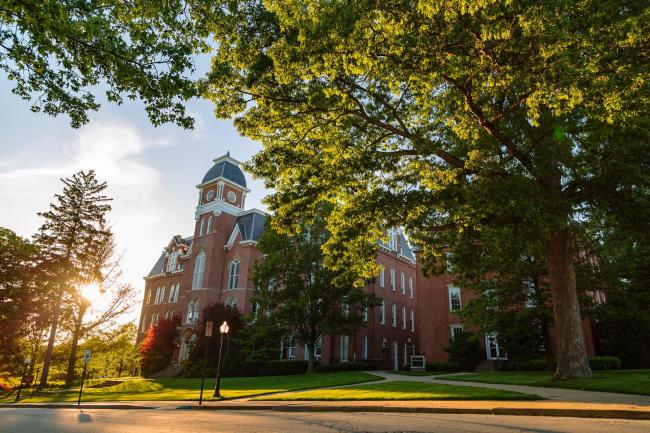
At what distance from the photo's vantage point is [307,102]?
13.7 meters

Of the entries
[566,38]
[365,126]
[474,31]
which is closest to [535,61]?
[566,38]

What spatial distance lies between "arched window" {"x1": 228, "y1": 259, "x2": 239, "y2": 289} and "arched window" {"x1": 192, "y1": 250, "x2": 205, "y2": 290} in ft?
10.6

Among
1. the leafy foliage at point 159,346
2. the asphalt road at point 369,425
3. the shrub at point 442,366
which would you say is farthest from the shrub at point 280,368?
the asphalt road at point 369,425

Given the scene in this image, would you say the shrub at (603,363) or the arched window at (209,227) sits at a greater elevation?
the arched window at (209,227)

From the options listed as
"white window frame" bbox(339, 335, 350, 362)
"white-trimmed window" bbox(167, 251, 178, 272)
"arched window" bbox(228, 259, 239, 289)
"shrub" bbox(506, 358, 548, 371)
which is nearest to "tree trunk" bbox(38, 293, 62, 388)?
"arched window" bbox(228, 259, 239, 289)

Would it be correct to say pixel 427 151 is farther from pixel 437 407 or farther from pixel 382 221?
pixel 437 407

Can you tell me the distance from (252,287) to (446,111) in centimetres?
2933

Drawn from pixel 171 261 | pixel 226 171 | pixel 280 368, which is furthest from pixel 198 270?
pixel 280 368

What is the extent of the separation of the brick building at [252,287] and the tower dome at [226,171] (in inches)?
4.6

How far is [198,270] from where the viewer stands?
43844 millimetres

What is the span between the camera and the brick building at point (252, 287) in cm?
3506

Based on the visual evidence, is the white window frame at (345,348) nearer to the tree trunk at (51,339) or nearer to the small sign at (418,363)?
the small sign at (418,363)

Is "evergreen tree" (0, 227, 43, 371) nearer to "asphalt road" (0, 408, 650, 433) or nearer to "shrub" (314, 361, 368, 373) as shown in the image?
"shrub" (314, 361, 368, 373)

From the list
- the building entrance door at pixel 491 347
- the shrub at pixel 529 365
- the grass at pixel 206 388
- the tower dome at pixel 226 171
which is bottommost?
the grass at pixel 206 388
